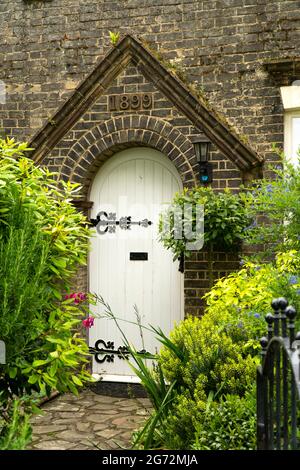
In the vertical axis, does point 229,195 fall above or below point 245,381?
above

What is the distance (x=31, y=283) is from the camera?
397 centimetres

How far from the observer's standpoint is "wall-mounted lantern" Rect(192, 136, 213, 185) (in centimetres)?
727

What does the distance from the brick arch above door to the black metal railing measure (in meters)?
4.39

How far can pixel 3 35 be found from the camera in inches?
339

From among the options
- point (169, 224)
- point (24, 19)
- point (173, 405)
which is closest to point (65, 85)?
point (24, 19)

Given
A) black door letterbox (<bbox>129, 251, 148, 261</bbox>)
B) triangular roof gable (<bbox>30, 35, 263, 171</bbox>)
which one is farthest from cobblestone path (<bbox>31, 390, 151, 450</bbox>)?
triangular roof gable (<bbox>30, 35, 263, 171</bbox>)

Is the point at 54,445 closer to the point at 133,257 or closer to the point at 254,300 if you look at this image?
the point at 254,300

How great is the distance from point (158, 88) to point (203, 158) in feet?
3.65

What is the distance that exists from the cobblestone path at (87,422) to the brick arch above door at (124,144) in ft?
8.75

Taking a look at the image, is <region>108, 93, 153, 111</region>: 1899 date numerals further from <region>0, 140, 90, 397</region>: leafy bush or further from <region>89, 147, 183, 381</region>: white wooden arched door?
<region>0, 140, 90, 397</region>: leafy bush

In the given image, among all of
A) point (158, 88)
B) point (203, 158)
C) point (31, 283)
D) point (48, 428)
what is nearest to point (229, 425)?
point (31, 283)
